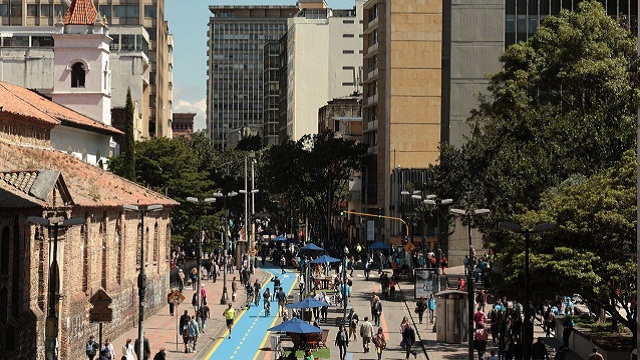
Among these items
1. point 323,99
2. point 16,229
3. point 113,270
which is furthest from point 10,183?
point 323,99

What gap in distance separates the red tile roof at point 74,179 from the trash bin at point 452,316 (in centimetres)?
1575

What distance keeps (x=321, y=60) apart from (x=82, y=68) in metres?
93.9

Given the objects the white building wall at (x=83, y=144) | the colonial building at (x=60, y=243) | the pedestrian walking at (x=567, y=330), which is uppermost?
the white building wall at (x=83, y=144)

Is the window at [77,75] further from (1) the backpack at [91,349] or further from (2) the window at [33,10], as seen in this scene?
(2) the window at [33,10]

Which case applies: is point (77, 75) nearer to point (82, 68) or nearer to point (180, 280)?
point (82, 68)

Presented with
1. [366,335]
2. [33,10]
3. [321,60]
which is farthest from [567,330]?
[321,60]

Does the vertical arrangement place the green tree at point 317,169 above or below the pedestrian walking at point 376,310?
above

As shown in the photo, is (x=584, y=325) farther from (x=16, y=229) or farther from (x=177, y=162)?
(x=177, y=162)

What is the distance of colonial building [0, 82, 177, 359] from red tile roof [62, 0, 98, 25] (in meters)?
28.0

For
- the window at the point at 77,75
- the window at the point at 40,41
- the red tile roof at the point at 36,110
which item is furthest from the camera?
the window at the point at 40,41

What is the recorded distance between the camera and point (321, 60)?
188750 mm

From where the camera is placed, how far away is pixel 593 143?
195 feet

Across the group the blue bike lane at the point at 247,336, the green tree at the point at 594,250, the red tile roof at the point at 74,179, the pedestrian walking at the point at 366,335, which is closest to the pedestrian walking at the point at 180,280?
the blue bike lane at the point at 247,336

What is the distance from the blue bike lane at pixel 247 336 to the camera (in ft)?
174
